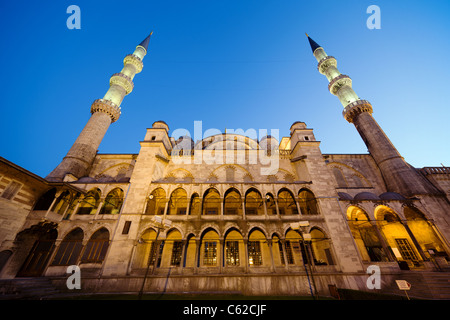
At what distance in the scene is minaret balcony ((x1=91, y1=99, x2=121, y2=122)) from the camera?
2599 cm

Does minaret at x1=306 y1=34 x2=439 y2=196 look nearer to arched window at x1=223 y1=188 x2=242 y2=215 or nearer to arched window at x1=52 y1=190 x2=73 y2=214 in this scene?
Answer: arched window at x1=223 y1=188 x2=242 y2=215

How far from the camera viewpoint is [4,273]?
13.3 m

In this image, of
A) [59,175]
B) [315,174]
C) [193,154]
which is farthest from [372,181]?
[59,175]

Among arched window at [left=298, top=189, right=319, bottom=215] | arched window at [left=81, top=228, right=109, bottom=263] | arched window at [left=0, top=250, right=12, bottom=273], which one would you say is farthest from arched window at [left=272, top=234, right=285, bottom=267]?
arched window at [left=0, top=250, right=12, bottom=273]

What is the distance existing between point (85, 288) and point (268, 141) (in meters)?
29.8

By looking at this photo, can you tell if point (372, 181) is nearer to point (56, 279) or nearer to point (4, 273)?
point (56, 279)

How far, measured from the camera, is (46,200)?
16.0m

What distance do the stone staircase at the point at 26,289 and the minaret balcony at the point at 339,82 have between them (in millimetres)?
43312

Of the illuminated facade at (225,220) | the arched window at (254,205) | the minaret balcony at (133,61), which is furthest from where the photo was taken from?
the minaret balcony at (133,61)

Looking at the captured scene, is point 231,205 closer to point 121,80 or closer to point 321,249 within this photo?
point 321,249

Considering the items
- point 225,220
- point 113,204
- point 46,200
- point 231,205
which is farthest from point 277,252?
point 46,200

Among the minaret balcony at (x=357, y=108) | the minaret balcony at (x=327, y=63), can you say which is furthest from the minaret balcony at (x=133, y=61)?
the minaret balcony at (x=357, y=108)

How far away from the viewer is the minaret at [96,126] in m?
20.5

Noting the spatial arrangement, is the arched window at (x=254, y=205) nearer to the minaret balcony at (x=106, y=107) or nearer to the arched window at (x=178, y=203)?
the arched window at (x=178, y=203)
